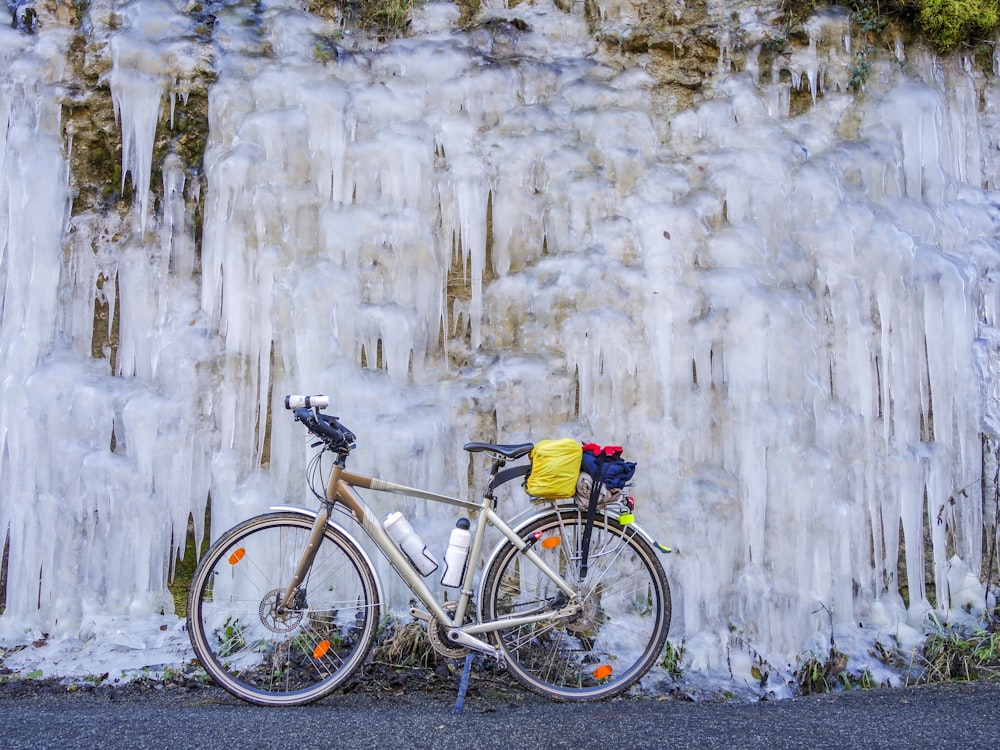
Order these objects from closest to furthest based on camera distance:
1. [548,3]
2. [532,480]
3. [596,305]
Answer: [532,480]
[596,305]
[548,3]

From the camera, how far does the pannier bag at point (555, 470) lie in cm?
302

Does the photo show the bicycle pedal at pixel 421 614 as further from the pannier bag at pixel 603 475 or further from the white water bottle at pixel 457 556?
the pannier bag at pixel 603 475

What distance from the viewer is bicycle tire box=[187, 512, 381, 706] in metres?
3.02

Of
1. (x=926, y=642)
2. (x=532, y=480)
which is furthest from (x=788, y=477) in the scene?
(x=532, y=480)

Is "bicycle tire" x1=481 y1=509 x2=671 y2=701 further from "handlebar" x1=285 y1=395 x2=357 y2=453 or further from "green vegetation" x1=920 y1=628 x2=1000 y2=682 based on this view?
"green vegetation" x1=920 y1=628 x2=1000 y2=682

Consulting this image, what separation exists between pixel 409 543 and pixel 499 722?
0.73 meters

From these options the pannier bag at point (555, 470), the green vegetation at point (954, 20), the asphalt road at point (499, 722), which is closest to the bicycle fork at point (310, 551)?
the asphalt road at point (499, 722)

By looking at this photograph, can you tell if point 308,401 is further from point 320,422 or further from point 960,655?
point 960,655

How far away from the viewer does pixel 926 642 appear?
3713 mm

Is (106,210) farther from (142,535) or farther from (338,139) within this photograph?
(142,535)

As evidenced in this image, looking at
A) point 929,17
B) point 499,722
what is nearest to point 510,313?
point 499,722

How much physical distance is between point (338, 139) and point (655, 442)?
2194mm

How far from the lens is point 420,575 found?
3115 millimetres

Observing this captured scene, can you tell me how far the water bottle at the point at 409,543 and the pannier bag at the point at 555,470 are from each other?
1.58ft
